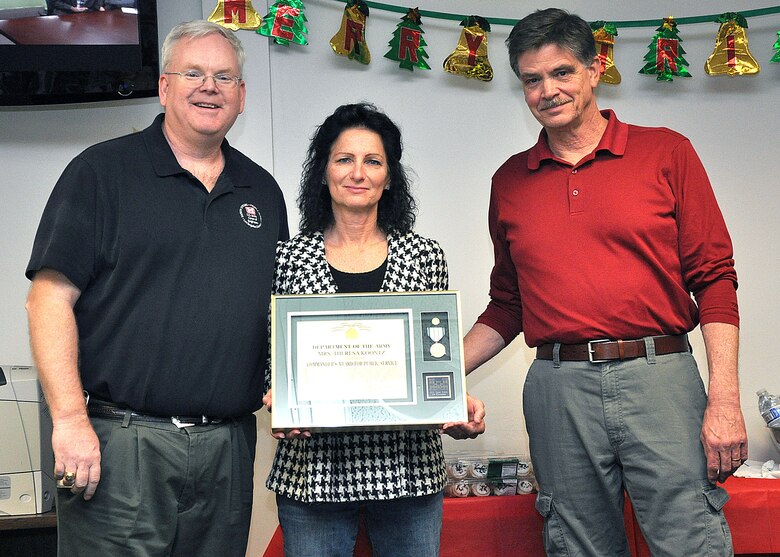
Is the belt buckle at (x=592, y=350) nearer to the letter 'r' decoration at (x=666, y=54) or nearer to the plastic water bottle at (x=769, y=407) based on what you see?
the plastic water bottle at (x=769, y=407)

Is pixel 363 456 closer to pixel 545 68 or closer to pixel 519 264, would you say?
pixel 519 264

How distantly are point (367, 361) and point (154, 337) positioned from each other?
465mm

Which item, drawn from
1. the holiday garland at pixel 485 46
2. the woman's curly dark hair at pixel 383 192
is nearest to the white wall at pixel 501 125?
the holiday garland at pixel 485 46

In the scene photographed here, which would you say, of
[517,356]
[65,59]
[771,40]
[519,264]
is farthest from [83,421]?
[771,40]

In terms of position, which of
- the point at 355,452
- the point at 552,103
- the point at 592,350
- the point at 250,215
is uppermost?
the point at 552,103

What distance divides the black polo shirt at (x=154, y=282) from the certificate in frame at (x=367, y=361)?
14 cm

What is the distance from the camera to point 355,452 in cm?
193

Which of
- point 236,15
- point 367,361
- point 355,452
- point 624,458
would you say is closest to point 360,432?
point 355,452

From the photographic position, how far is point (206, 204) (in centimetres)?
198

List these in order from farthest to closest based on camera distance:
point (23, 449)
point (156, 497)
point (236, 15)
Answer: point (236, 15) → point (23, 449) → point (156, 497)

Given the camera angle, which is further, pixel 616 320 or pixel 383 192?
pixel 383 192

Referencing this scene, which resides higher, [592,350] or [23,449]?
[592,350]

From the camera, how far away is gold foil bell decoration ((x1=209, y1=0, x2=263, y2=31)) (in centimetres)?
297

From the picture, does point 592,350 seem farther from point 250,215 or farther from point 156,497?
point 156,497
